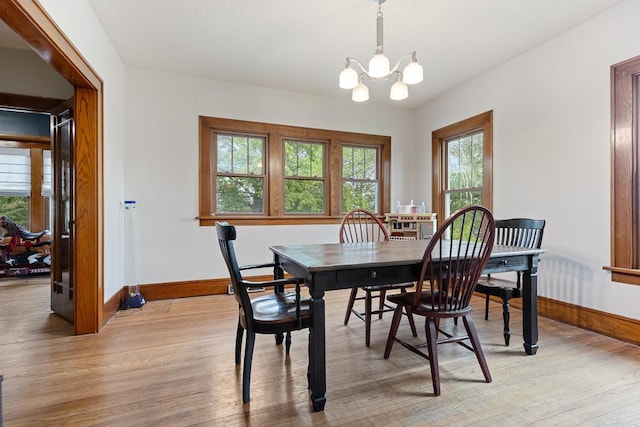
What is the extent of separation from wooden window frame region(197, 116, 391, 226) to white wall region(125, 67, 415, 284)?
9cm

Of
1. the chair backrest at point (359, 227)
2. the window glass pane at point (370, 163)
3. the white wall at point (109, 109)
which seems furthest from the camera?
the window glass pane at point (370, 163)

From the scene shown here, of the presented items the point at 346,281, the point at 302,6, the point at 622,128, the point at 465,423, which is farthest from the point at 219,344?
the point at 622,128

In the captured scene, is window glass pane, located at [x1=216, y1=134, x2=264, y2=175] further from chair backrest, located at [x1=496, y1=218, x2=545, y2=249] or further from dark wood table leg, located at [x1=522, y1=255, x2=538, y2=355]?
dark wood table leg, located at [x1=522, y1=255, x2=538, y2=355]

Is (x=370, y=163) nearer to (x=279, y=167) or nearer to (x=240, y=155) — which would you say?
(x=279, y=167)

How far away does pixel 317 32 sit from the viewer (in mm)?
2846

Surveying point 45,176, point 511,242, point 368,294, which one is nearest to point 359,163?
point 511,242

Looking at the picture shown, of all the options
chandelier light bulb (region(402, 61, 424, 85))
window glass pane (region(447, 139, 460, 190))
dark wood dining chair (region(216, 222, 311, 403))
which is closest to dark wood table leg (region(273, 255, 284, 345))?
dark wood dining chair (region(216, 222, 311, 403))

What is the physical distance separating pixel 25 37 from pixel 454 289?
115 inches

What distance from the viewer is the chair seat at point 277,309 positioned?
169 centimetres

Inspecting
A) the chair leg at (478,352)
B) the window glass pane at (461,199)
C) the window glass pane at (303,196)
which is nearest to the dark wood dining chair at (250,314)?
the chair leg at (478,352)

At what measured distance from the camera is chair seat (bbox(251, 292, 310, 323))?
169cm

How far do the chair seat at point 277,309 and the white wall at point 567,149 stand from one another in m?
2.51

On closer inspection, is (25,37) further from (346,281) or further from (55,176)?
(346,281)

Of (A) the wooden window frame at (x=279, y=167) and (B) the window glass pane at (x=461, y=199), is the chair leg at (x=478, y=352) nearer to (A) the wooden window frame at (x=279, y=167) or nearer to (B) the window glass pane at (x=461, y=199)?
(B) the window glass pane at (x=461, y=199)
